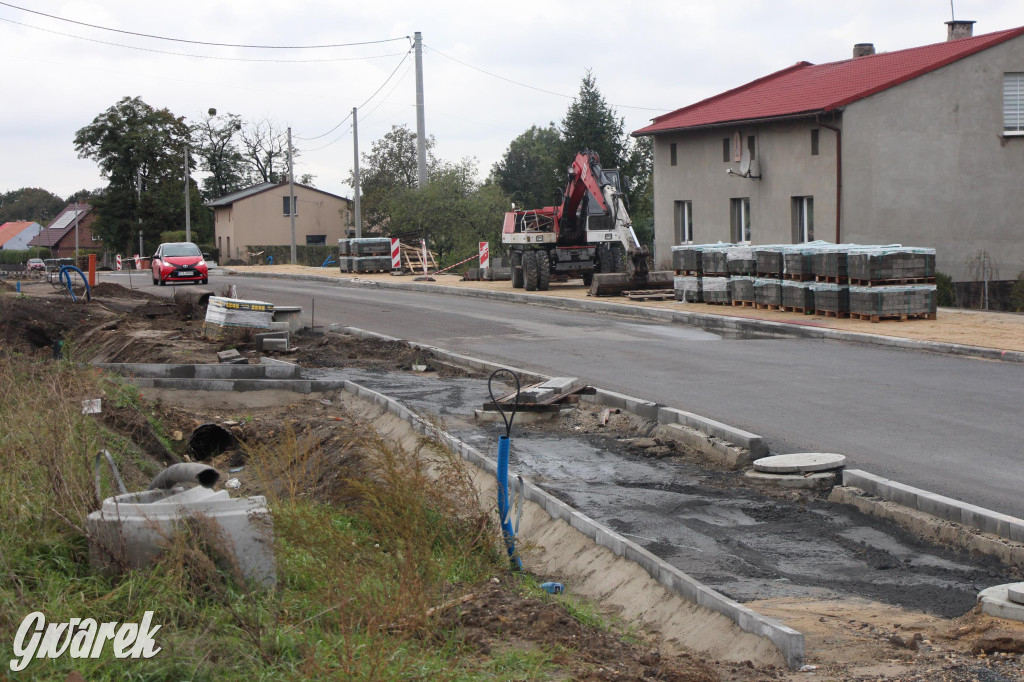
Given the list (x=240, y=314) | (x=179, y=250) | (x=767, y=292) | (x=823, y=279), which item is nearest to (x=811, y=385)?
(x=823, y=279)

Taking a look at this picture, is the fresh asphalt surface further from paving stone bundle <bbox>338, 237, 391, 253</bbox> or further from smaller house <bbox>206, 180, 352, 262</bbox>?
smaller house <bbox>206, 180, 352, 262</bbox>

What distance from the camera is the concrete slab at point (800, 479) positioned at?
8422mm

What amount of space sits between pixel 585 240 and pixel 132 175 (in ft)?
196

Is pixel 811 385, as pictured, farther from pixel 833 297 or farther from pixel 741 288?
pixel 741 288

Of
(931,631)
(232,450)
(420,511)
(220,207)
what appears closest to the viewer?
(931,631)

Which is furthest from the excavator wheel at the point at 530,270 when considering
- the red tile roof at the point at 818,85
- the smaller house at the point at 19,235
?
the smaller house at the point at 19,235

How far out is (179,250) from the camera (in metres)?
39.7

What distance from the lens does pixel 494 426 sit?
38.0 ft

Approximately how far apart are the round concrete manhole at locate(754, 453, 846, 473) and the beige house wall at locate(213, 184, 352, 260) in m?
68.3

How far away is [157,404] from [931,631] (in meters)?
8.87

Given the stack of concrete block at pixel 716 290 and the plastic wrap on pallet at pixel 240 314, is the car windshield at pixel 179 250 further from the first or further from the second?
the plastic wrap on pallet at pixel 240 314

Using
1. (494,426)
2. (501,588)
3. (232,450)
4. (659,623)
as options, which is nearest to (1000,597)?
(659,623)

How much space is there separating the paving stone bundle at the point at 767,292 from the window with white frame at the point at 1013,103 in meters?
12.4

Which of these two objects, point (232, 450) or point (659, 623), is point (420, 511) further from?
point (232, 450)
